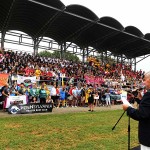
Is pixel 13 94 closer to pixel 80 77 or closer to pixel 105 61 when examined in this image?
pixel 80 77

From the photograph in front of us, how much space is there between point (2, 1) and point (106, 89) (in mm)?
13086

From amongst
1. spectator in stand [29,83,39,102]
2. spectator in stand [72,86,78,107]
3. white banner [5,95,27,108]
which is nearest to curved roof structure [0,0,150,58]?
spectator in stand [72,86,78,107]

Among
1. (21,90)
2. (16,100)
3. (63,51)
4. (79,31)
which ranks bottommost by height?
(16,100)

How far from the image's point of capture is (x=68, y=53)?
130 feet

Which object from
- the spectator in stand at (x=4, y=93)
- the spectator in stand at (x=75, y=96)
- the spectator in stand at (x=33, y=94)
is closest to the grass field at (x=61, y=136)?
the spectator in stand at (x=4, y=93)

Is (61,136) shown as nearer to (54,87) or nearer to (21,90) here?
(21,90)

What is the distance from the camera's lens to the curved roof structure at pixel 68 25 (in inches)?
1070

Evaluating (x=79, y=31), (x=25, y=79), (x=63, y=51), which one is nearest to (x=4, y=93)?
(x=25, y=79)

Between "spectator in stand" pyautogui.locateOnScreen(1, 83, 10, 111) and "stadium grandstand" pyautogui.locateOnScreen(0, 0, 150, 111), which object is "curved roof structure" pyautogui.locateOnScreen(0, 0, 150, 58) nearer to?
"stadium grandstand" pyautogui.locateOnScreen(0, 0, 150, 111)

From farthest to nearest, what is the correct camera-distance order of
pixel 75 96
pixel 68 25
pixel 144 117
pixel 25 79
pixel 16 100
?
pixel 68 25
pixel 75 96
pixel 25 79
pixel 16 100
pixel 144 117

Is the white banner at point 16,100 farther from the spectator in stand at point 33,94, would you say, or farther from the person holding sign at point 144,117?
the person holding sign at point 144,117

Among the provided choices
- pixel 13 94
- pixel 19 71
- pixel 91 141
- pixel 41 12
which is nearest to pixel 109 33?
pixel 41 12

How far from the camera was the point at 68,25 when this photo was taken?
32906 mm

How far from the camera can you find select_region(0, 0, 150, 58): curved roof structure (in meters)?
27.2
